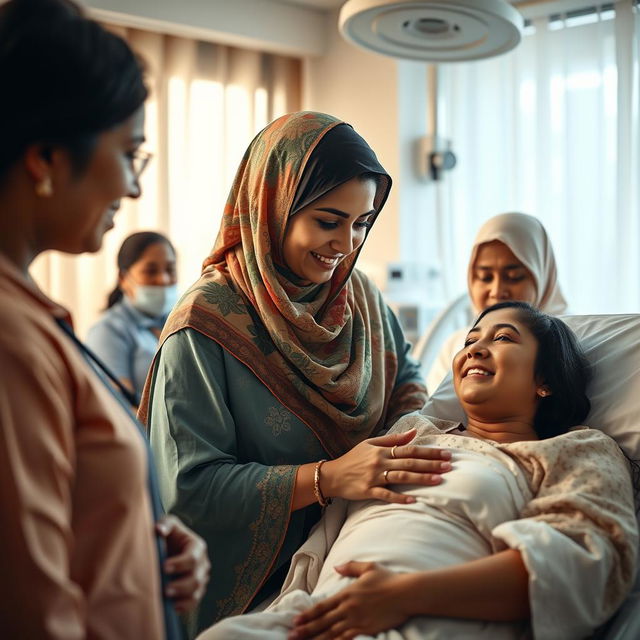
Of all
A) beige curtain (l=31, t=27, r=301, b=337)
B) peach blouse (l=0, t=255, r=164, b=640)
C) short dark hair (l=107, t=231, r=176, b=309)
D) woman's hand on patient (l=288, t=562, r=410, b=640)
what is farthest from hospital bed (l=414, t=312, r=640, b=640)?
beige curtain (l=31, t=27, r=301, b=337)

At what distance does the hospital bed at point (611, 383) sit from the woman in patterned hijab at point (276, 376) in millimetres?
177

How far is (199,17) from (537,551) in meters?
3.87

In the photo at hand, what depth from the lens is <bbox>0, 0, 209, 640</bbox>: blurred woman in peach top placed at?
30.5 inches

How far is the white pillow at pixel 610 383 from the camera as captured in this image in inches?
67.0

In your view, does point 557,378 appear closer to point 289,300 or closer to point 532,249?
point 289,300

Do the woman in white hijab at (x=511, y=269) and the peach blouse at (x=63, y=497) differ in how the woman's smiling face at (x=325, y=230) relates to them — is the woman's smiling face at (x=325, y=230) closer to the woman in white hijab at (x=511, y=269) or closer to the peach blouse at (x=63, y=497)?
the peach blouse at (x=63, y=497)

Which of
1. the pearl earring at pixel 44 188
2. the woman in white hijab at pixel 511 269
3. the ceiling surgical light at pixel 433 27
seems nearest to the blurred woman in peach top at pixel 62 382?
the pearl earring at pixel 44 188

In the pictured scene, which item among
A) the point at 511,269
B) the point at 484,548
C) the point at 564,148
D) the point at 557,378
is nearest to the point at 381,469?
the point at 484,548

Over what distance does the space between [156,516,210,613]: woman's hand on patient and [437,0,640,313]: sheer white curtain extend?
135 inches

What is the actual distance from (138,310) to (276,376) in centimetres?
224

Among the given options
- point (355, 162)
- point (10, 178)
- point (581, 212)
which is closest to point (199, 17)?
point (581, 212)

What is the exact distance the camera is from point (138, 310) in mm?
3787

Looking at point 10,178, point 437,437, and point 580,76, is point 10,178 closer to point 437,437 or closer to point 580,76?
point 437,437

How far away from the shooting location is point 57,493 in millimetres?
800
